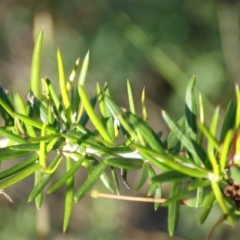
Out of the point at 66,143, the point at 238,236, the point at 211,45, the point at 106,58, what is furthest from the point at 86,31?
the point at 66,143

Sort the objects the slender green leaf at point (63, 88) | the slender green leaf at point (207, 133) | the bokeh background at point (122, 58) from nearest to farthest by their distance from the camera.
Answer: the slender green leaf at point (207, 133), the slender green leaf at point (63, 88), the bokeh background at point (122, 58)

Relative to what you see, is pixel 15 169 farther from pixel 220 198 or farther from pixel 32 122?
pixel 220 198

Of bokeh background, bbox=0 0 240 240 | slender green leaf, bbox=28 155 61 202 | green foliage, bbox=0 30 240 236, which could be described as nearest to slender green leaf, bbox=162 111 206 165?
green foliage, bbox=0 30 240 236

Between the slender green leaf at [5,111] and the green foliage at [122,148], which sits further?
the slender green leaf at [5,111]

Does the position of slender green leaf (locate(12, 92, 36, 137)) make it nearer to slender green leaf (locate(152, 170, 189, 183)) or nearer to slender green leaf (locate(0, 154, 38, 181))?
slender green leaf (locate(0, 154, 38, 181))

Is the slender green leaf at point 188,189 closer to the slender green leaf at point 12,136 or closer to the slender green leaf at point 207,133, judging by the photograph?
the slender green leaf at point 207,133

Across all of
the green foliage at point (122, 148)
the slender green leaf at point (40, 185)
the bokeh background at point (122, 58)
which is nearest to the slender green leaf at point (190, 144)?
the green foliage at point (122, 148)

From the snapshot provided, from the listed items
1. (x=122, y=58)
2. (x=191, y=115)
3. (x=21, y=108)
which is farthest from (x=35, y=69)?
(x=122, y=58)
